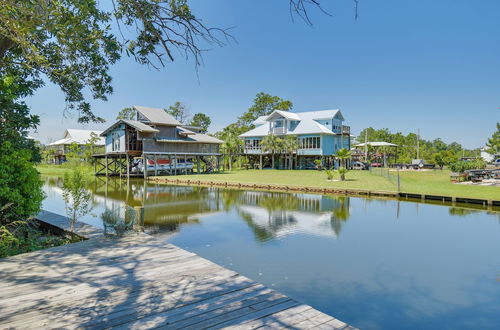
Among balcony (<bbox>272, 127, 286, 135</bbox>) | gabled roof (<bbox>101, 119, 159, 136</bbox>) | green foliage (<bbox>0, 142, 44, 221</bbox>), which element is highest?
balcony (<bbox>272, 127, 286, 135</bbox>)

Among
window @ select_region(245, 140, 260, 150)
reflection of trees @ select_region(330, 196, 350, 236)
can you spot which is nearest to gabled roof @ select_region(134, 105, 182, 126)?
window @ select_region(245, 140, 260, 150)

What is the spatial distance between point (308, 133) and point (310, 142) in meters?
1.29

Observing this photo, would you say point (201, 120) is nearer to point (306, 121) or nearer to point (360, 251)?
point (306, 121)

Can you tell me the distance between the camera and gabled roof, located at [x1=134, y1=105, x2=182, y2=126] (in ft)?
116

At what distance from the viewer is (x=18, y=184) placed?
7.58 meters

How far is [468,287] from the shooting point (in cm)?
673

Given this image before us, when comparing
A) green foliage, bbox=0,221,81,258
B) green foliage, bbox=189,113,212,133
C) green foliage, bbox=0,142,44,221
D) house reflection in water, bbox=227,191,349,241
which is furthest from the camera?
green foliage, bbox=189,113,212,133

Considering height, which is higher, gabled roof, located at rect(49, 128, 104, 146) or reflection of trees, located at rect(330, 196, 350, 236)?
gabled roof, located at rect(49, 128, 104, 146)

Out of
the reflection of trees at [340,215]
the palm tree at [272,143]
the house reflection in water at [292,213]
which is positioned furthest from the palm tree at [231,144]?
the reflection of trees at [340,215]

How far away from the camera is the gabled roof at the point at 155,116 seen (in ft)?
116

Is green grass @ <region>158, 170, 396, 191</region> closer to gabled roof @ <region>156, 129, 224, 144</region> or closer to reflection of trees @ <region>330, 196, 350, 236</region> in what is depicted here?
reflection of trees @ <region>330, 196, 350, 236</region>

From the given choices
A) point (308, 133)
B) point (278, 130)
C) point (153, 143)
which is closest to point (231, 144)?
point (278, 130)

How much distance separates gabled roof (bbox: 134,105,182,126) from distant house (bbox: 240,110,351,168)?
542 inches

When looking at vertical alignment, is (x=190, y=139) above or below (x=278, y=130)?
below
